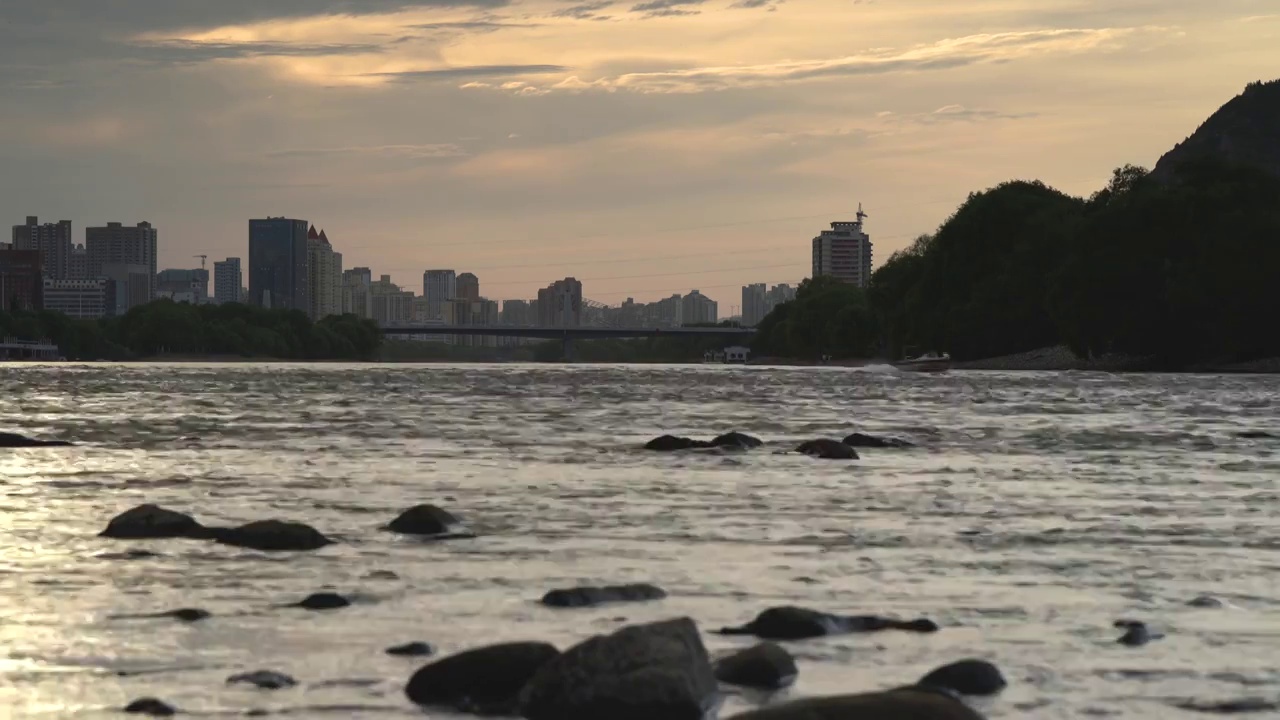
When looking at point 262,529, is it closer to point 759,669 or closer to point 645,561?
point 645,561

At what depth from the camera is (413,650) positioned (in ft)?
40.3

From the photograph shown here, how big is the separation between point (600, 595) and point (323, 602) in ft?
7.56

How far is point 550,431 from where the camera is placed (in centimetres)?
4494

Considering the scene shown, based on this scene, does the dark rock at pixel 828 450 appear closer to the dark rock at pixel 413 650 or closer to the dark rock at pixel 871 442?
the dark rock at pixel 871 442

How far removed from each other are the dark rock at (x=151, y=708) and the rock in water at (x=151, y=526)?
8.67m

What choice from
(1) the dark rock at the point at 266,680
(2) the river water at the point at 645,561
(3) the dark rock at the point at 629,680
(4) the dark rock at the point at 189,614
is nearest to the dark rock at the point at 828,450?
(2) the river water at the point at 645,561

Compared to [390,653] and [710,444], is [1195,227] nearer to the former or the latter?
[710,444]

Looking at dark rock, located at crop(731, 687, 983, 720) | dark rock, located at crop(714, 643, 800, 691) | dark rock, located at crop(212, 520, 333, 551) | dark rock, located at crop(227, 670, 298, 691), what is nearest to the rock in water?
dark rock, located at crop(212, 520, 333, 551)

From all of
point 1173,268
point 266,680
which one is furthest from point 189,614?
point 1173,268

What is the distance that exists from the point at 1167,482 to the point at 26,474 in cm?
1864

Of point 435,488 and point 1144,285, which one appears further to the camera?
point 1144,285

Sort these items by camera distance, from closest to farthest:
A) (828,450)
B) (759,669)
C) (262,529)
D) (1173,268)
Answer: (759,669)
(262,529)
(828,450)
(1173,268)

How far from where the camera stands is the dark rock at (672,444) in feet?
120

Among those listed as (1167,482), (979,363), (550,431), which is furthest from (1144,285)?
(1167,482)
